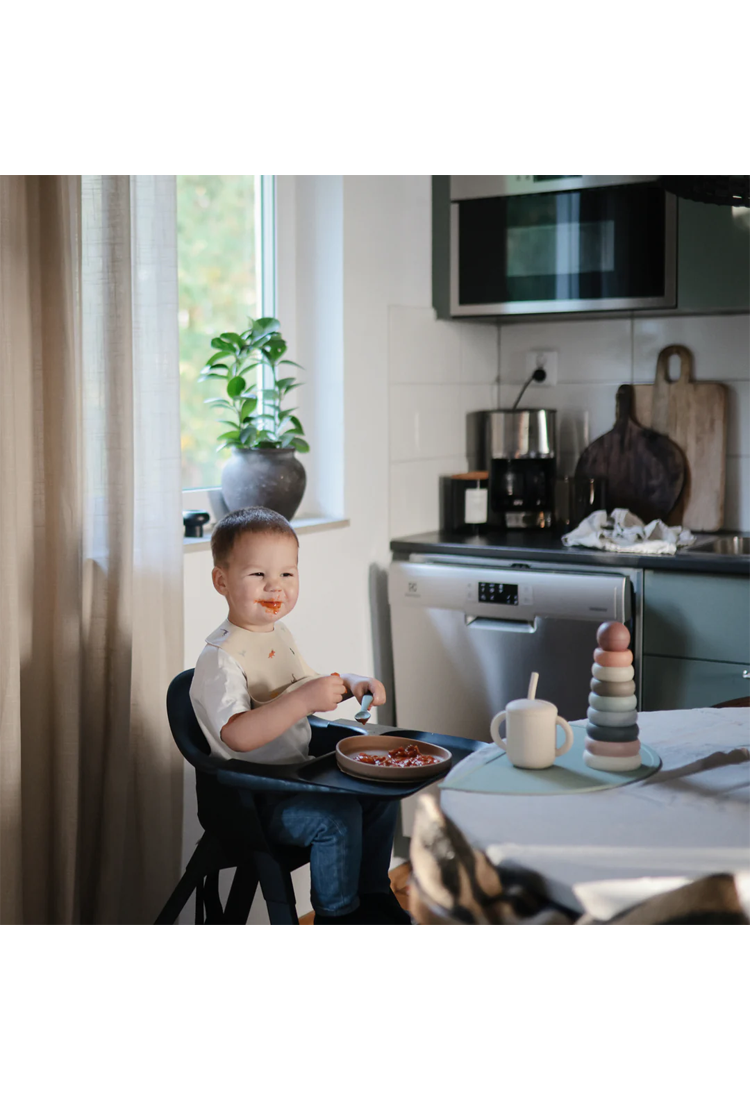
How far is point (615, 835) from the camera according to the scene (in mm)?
1127

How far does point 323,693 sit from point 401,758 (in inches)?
5.2

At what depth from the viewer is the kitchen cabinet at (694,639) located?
2389 mm

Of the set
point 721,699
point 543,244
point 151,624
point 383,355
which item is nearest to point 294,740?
point 151,624

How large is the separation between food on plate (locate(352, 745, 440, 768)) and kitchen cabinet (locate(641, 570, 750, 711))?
1175 mm

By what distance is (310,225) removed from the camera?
8.63ft

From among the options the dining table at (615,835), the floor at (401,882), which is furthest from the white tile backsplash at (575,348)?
the dining table at (615,835)

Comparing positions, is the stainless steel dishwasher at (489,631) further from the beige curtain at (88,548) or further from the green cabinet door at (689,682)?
the beige curtain at (88,548)

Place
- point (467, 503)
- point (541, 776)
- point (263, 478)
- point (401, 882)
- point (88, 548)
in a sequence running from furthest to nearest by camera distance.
A: point (467, 503) < point (401, 882) < point (263, 478) < point (88, 548) < point (541, 776)

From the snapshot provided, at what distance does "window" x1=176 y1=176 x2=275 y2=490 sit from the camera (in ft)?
7.95

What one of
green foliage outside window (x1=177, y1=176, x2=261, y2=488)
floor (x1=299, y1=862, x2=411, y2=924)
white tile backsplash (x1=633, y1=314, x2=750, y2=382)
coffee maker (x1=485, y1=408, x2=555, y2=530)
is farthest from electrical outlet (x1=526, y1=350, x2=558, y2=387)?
floor (x1=299, y1=862, x2=411, y2=924)

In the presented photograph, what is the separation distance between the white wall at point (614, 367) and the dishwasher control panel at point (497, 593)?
2.18 ft

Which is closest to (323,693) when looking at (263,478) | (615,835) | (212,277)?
(615,835)

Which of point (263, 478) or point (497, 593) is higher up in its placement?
point (263, 478)

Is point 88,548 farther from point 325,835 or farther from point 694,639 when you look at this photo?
point 694,639
